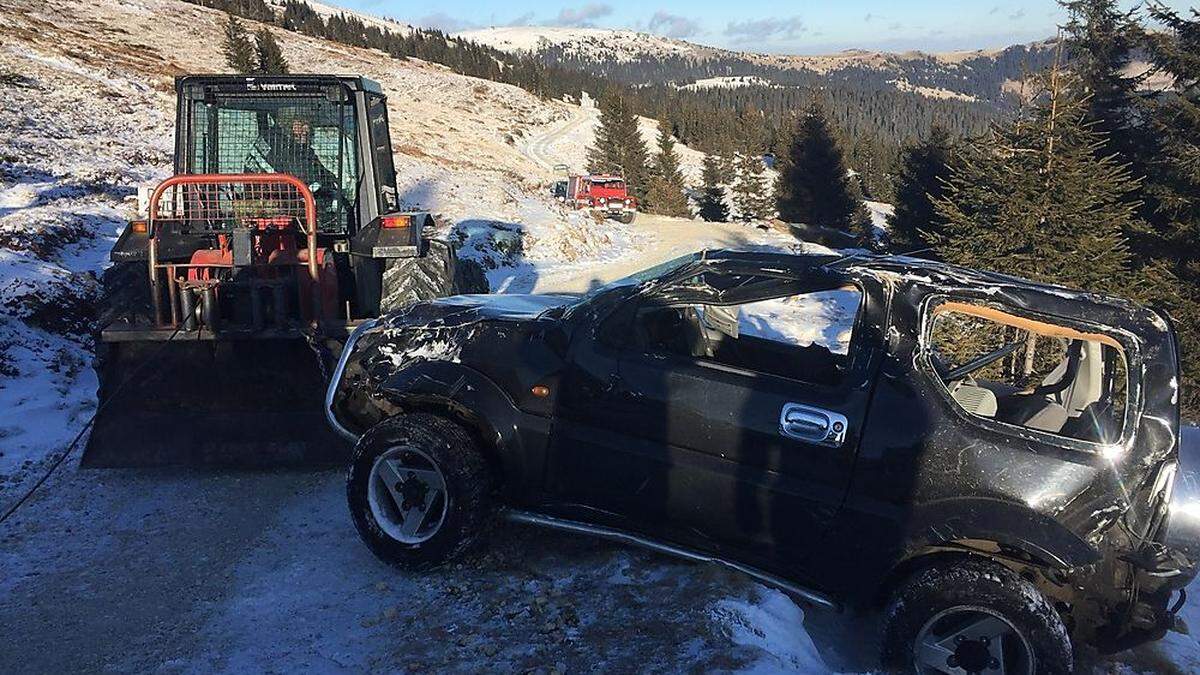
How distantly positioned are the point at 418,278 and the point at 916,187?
2403 centimetres

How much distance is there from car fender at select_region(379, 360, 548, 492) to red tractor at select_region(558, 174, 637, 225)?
92.7 feet

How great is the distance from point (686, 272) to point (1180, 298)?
14340 mm

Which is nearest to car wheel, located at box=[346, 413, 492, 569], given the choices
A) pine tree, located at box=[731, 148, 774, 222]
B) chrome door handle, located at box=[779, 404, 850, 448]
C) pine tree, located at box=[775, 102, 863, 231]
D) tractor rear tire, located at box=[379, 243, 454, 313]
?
chrome door handle, located at box=[779, 404, 850, 448]

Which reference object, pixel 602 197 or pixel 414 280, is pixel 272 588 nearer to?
pixel 414 280

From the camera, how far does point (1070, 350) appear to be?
3975 mm

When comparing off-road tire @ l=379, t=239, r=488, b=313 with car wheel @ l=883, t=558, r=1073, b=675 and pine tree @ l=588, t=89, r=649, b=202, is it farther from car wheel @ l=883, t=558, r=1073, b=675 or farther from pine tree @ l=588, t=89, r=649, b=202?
pine tree @ l=588, t=89, r=649, b=202

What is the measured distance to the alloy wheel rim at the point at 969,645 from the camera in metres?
3.03

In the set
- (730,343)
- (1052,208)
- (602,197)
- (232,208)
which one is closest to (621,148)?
(602,197)

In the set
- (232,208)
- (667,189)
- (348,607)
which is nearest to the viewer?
(348,607)

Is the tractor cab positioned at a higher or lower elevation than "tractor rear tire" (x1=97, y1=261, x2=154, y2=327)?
higher

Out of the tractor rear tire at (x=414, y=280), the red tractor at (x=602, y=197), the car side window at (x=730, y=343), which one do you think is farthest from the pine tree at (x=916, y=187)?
the car side window at (x=730, y=343)

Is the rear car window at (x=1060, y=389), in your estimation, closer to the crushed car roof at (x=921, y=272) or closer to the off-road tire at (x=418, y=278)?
the crushed car roof at (x=921, y=272)

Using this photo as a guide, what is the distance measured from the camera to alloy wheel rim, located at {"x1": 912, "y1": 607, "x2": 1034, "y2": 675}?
A: 9.95ft

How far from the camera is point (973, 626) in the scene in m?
3.08
